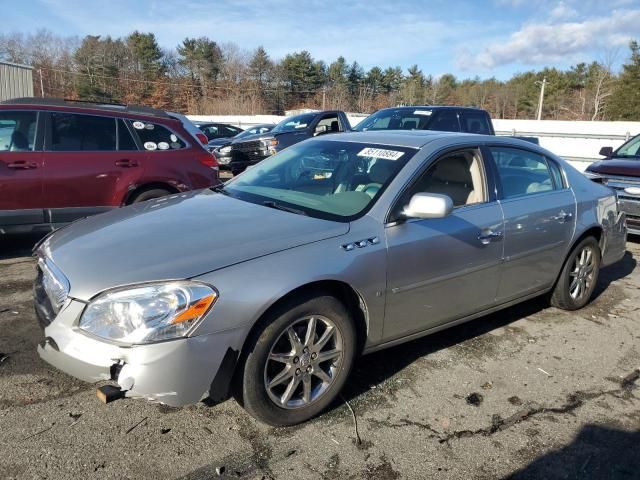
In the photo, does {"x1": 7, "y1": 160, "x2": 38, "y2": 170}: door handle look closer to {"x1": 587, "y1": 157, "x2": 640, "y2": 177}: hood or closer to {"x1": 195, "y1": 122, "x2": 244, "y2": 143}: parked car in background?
{"x1": 587, "y1": 157, "x2": 640, "y2": 177}: hood

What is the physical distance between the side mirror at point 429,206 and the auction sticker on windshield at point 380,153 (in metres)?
0.47

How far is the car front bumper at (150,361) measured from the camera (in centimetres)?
242

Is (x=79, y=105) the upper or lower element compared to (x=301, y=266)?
upper

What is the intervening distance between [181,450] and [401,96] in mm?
80121

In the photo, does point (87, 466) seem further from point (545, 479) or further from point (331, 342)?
point (545, 479)

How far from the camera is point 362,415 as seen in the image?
3.05 m

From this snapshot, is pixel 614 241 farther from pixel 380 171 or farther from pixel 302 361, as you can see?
pixel 302 361

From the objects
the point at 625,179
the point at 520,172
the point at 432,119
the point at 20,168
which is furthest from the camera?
the point at 432,119

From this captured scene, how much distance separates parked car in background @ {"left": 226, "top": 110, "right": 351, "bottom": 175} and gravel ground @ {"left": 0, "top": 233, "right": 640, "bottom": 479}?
8.42m

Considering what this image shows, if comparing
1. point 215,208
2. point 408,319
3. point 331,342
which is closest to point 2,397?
point 215,208

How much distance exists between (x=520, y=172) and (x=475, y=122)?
586 centimetres

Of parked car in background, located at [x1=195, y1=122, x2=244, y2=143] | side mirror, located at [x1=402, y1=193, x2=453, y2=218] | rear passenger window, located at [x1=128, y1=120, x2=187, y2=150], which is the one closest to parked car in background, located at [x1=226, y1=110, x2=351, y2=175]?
rear passenger window, located at [x1=128, y1=120, x2=187, y2=150]

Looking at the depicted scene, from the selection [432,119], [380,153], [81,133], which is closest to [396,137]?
[380,153]

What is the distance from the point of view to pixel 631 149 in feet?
28.6
